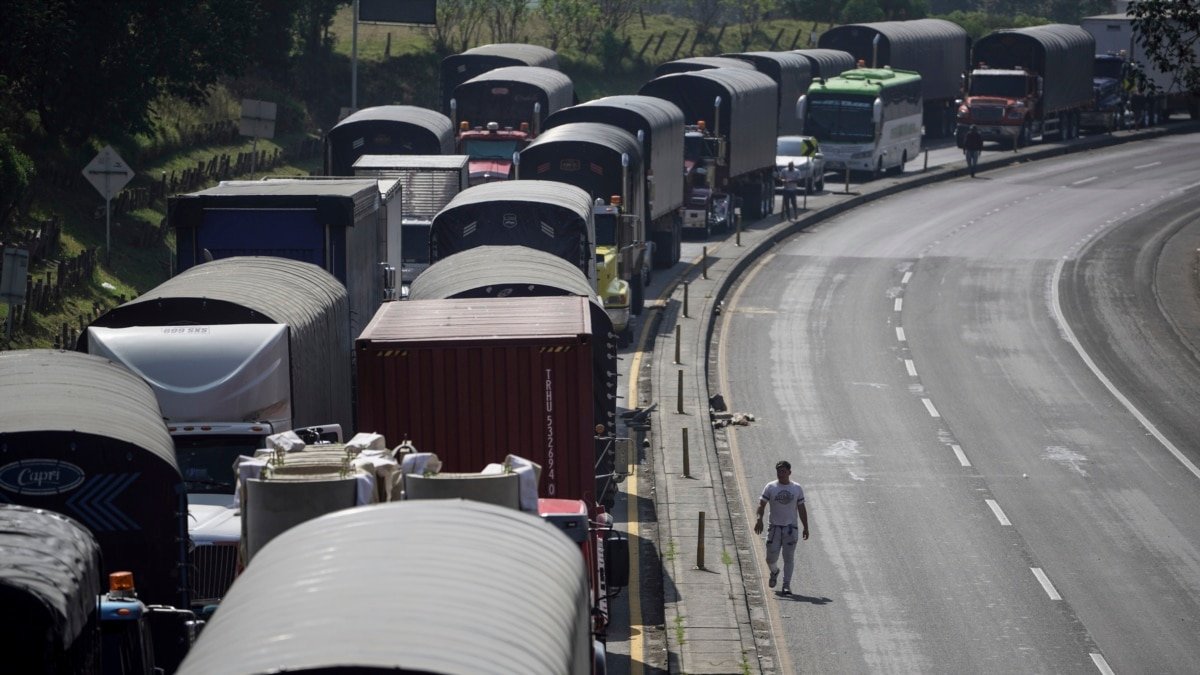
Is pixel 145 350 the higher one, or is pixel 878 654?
pixel 145 350

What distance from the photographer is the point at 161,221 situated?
35.8 m

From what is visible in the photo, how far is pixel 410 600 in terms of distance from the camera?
25.5ft

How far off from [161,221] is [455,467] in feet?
72.1

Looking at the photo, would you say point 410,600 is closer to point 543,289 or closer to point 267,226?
point 543,289

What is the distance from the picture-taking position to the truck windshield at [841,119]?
180 ft

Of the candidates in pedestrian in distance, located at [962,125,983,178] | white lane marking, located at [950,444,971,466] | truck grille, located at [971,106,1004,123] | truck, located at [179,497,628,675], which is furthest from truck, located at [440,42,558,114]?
truck, located at [179,497,628,675]

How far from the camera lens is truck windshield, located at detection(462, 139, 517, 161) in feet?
132

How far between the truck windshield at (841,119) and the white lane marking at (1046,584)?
36907 mm

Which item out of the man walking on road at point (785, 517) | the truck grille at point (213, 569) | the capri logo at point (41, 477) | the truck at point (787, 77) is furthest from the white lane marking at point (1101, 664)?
the truck at point (787, 77)

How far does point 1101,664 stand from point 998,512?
18.1ft

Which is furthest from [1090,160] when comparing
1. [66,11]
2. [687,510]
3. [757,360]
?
[687,510]

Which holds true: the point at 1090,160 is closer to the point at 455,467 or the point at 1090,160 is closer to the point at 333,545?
the point at 455,467

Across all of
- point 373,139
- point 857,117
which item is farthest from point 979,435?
point 857,117

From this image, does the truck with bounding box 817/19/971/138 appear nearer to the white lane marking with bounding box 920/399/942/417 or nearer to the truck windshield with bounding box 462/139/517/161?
the truck windshield with bounding box 462/139/517/161
